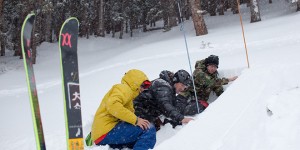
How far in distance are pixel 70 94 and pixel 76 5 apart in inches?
1276

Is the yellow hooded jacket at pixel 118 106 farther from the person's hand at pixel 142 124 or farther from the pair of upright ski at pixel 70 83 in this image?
the pair of upright ski at pixel 70 83

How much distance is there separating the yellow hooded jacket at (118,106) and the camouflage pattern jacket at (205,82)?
2.12m

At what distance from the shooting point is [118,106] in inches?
180

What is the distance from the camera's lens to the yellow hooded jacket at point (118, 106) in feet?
15.1

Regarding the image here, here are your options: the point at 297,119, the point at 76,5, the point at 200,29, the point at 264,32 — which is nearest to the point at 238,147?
the point at 297,119

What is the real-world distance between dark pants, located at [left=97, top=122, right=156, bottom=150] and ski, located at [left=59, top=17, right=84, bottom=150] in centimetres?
73

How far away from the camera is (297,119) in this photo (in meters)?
3.60

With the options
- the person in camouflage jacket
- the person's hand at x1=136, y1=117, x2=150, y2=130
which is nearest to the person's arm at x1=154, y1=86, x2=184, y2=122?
the person's hand at x1=136, y1=117, x2=150, y2=130

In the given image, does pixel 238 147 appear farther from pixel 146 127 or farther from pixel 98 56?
pixel 98 56

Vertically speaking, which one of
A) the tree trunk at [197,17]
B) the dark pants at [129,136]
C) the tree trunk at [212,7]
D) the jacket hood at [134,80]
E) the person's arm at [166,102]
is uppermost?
the tree trunk at [212,7]

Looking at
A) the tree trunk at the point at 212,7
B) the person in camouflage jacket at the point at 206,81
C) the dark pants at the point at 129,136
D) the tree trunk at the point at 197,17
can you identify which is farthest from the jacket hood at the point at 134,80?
the tree trunk at the point at 212,7

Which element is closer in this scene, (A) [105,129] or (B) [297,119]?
(B) [297,119]

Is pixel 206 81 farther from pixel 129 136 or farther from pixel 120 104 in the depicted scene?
pixel 120 104

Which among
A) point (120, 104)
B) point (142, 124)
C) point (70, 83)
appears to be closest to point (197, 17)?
point (142, 124)
